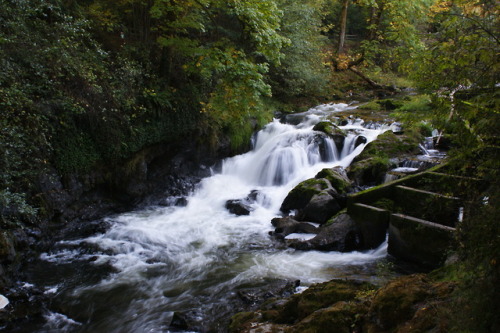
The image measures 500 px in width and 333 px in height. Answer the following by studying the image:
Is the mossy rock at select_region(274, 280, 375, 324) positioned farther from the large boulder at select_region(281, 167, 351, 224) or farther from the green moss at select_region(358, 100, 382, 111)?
the green moss at select_region(358, 100, 382, 111)

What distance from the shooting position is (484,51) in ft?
8.66

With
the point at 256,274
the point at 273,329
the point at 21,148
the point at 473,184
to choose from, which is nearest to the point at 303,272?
the point at 256,274

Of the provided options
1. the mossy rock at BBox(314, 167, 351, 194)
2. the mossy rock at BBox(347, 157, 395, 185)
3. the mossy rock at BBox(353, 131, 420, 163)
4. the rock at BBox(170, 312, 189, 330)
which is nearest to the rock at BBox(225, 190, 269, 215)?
the mossy rock at BBox(314, 167, 351, 194)

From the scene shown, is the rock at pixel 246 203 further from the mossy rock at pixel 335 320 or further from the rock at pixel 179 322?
the mossy rock at pixel 335 320

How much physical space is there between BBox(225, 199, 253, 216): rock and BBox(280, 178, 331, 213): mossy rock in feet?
3.39

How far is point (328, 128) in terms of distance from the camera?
1367 centimetres

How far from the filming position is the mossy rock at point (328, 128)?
44.2 feet

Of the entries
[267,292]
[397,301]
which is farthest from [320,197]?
[397,301]

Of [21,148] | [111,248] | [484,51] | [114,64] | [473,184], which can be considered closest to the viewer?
[484,51]

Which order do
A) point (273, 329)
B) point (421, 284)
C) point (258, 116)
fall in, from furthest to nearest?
point (258, 116), point (273, 329), point (421, 284)

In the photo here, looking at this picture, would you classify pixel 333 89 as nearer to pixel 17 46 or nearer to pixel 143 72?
pixel 143 72

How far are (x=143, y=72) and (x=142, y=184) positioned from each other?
3.40 metres

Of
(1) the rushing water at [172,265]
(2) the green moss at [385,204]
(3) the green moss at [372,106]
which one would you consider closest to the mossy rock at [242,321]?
(1) the rushing water at [172,265]

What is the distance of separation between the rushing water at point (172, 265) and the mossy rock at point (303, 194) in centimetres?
45
